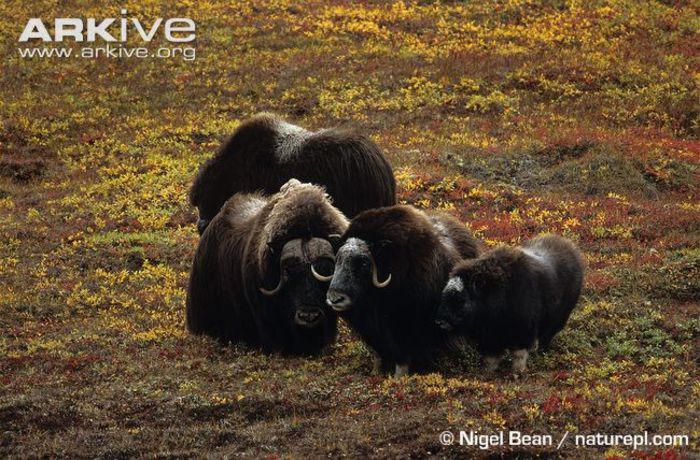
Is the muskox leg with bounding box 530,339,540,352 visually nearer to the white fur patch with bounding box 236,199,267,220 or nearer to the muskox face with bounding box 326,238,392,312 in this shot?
the muskox face with bounding box 326,238,392,312

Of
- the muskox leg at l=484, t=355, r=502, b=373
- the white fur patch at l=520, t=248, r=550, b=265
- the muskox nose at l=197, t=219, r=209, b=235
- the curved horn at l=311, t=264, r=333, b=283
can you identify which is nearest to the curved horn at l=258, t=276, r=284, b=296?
the curved horn at l=311, t=264, r=333, b=283

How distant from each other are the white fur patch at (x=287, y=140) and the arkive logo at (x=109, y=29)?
23.4 meters

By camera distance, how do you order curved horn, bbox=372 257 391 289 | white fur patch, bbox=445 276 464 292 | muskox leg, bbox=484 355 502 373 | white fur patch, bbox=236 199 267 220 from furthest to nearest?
white fur patch, bbox=236 199 267 220
muskox leg, bbox=484 355 502 373
white fur patch, bbox=445 276 464 292
curved horn, bbox=372 257 391 289

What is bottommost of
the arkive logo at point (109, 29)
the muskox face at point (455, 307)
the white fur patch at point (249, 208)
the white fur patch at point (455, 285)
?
the muskox face at point (455, 307)

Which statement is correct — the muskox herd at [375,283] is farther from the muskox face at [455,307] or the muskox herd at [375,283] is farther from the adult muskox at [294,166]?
the adult muskox at [294,166]

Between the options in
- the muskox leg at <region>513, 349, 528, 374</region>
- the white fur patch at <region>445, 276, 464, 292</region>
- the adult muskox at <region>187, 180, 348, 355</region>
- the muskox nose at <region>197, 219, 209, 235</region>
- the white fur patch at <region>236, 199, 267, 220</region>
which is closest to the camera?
the white fur patch at <region>445, 276, 464, 292</region>

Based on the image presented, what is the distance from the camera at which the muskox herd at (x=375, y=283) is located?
1183 centimetres

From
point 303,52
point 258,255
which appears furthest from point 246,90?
point 258,255

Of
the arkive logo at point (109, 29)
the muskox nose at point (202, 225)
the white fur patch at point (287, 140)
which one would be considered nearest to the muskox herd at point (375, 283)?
the white fur patch at point (287, 140)

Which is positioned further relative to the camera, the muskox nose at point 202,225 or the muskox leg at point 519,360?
the muskox nose at point 202,225

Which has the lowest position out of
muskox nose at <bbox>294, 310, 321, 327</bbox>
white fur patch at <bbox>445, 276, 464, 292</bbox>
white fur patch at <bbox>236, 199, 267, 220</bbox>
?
muskox nose at <bbox>294, 310, 321, 327</bbox>

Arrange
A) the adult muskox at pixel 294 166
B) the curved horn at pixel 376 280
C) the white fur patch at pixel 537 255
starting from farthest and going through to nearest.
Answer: the adult muskox at pixel 294 166
the white fur patch at pixel 537 255
the curved horn at pixel 376 280

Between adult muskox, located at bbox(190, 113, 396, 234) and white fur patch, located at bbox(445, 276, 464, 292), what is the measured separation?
4.46 metres

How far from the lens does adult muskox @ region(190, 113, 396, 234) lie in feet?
53.0
